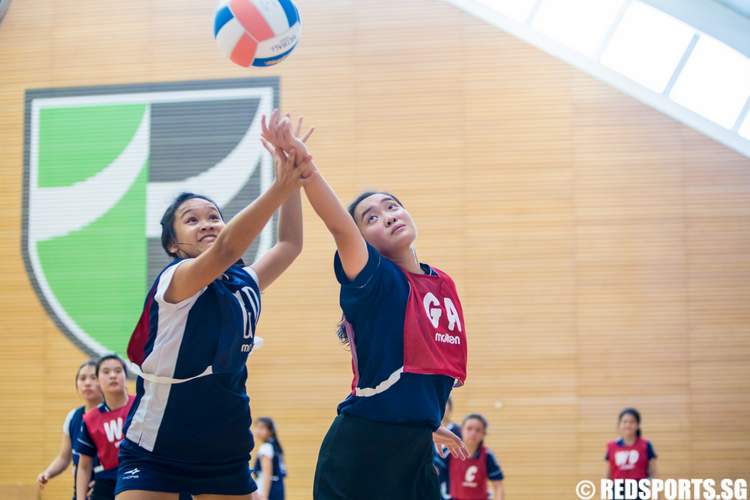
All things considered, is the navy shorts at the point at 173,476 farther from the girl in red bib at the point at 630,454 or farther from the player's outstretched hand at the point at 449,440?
the girl in red bib at the point at 630,454

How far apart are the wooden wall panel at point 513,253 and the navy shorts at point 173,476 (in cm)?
796

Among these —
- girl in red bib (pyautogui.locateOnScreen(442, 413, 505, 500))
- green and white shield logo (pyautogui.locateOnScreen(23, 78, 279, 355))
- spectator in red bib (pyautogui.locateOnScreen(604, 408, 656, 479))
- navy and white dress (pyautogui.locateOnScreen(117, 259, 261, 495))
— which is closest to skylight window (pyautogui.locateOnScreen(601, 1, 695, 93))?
spectator in red bib (pyautogui.locateOnScreen(604, 408, 656, 479))

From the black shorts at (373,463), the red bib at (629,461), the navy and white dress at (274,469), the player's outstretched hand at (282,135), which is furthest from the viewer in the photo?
the red bib at (629,461)

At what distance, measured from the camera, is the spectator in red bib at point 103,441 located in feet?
19.5

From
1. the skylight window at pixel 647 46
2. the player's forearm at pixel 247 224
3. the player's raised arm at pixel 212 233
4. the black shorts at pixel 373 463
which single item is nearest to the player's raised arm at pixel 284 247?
the player's raised arm at pixel 212 233

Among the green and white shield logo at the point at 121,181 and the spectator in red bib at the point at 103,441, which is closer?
the spectator in red bib at the point at 103,441

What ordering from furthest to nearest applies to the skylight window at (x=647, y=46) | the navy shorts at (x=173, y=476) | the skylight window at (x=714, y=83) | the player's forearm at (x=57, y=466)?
the skylight window at (x=647, y=46)
the skylight window at (x=714, y=83)
the player's forearm at (x=57, y=466)
the navy shorts at (x=173, y=476)

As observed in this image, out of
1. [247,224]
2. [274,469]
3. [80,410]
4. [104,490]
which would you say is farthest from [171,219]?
[274,469]

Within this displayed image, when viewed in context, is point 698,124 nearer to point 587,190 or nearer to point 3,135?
point 587,190

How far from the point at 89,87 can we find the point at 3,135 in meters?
1.45

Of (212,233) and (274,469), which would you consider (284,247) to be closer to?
(212,233)

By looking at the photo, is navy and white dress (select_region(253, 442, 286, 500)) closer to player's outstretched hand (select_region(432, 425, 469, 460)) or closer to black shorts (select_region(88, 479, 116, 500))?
black shorts (select_region(88, 479, 116, 500))

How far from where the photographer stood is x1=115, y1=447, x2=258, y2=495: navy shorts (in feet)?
11.2

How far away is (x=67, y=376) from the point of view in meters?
12.1
